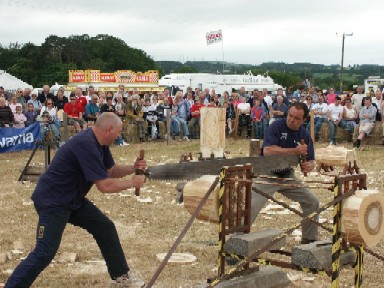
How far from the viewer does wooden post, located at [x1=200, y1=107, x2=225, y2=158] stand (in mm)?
8703

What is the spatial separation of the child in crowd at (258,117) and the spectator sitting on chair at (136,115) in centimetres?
392

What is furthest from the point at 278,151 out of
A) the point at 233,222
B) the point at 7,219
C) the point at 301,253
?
the point at 7,219

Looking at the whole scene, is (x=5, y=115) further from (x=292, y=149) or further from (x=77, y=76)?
(x=77, y=76)

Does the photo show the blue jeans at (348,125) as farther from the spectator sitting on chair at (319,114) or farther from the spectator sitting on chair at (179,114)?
the spectator sitting on chair at (179,114)

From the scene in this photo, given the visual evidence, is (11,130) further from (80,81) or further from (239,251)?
(80,81)

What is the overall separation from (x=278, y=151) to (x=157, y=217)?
3050 mm

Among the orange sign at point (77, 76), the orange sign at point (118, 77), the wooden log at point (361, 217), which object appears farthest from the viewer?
the orange sign at point (77, 76)

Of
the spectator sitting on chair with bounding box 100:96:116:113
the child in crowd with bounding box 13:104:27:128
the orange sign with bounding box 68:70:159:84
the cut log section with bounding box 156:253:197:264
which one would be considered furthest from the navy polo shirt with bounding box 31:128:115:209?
the orange sign with bounding box 68:70:159:84

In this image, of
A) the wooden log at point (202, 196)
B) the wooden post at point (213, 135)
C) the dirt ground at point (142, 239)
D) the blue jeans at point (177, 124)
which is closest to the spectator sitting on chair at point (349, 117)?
the blue jeans at point (177, 124)

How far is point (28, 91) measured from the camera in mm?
19219

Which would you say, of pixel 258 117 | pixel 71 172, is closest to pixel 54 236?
pixel 71 172

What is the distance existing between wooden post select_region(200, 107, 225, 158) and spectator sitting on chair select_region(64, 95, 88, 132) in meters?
9.08

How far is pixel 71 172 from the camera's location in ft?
15.9

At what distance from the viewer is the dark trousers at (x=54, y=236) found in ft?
15.4
